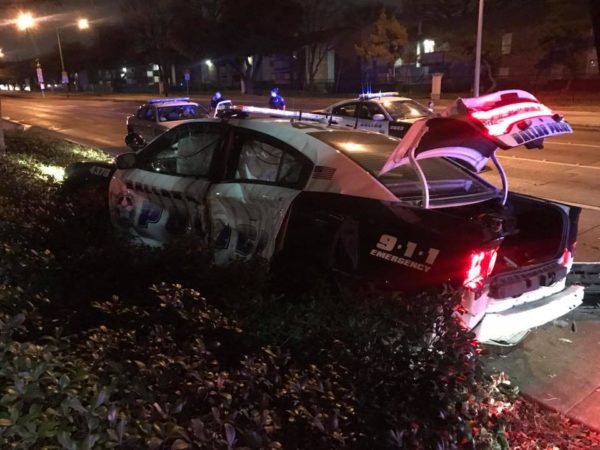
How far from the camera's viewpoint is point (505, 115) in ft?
10.0

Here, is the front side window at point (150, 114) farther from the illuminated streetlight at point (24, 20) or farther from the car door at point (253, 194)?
the car door at point (253, 194)

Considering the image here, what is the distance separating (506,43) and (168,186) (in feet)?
128

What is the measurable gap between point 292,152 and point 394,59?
39261 millimetres

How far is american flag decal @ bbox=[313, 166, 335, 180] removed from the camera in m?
3.54

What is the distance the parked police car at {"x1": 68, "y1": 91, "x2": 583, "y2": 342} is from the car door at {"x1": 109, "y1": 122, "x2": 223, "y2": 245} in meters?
0.01

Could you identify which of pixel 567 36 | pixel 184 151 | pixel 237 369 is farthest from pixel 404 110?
pixel 567 36

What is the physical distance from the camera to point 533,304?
3.38m

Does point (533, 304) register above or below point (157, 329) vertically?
below

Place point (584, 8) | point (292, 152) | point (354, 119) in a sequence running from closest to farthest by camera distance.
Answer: point (292, 152), point (354, 119), point (584, 8)

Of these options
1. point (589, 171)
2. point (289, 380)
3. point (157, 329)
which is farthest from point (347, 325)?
point (589, 171)

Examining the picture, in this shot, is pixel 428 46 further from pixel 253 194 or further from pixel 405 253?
pixel 405 253

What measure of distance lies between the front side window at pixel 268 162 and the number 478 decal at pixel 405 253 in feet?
2.83

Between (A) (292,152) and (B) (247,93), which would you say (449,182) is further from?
(B) (247,93)

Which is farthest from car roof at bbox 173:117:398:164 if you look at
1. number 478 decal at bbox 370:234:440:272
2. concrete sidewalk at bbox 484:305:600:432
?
concrete sidewalk at bbox 484:305:600:432
